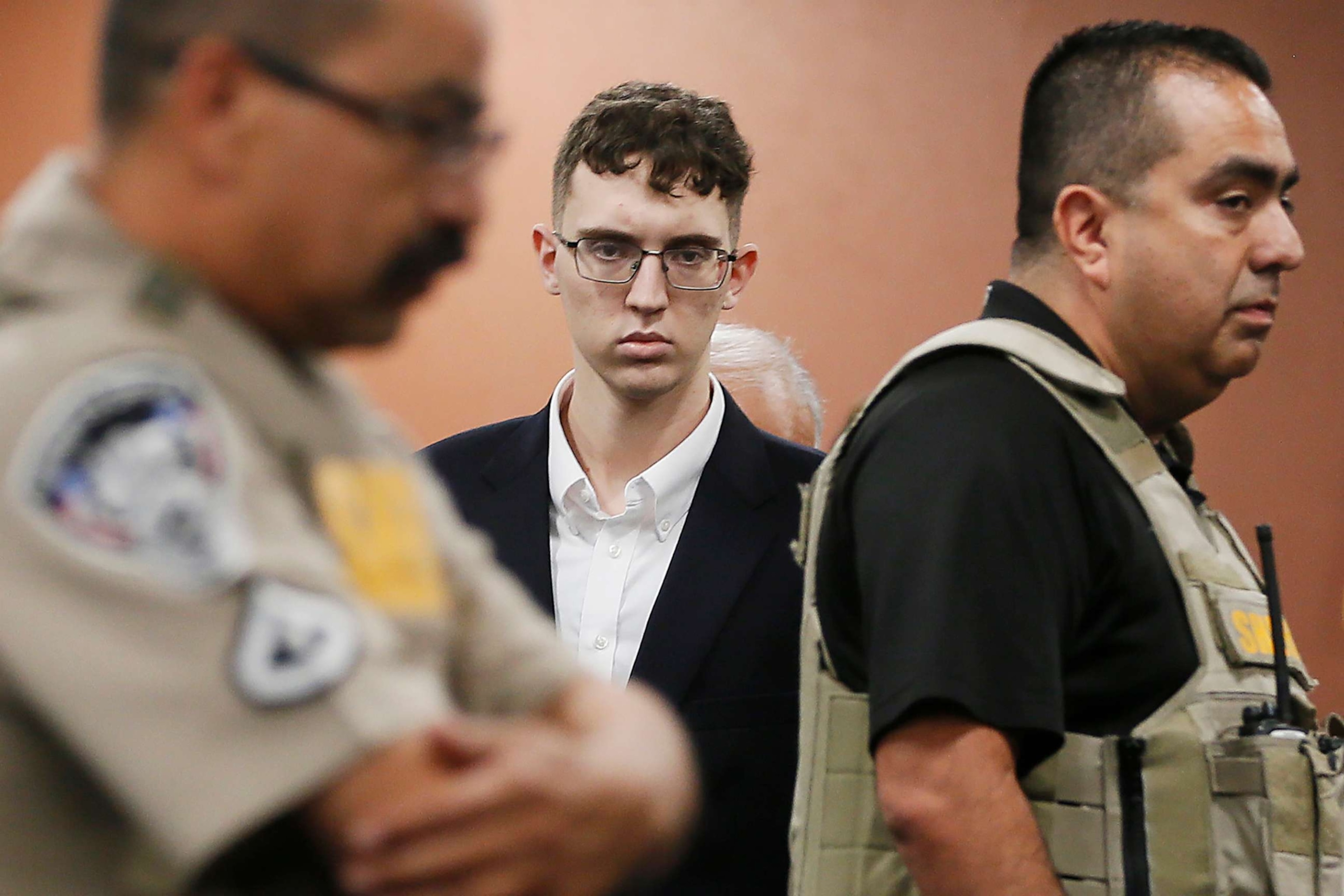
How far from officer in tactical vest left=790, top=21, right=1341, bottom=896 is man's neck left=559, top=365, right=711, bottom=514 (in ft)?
1.53

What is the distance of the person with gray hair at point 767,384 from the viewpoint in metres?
2.15

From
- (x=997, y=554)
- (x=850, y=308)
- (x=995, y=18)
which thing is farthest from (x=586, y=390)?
(x=995, y=18)

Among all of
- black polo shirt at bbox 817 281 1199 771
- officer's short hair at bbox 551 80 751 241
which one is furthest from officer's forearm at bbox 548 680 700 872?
officer's short hair at bbox 551 80 751 241

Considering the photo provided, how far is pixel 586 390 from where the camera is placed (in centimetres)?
176

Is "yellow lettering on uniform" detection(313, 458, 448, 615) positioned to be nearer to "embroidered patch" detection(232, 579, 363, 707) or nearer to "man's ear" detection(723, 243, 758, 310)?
"embroidered patch" detection(232, 579, 363, 707)

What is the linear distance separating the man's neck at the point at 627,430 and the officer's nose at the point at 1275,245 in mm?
680

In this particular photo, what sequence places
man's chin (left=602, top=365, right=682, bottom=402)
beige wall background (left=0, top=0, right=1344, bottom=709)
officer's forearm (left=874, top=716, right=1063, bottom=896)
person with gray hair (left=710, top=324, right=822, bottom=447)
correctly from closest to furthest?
officer's forearm (left=874, top=716, right=1063, bottom=896), man's chin (left=602, top=365, right=682, bottom=402), person with gray hair (left=710, top=324, right=822, bottom=447), beige wall background (left=0, top=0, right=1344, bottom=709)

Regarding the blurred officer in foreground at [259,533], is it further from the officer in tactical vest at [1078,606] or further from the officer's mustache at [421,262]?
the officer in tactical vest at [1078,606]

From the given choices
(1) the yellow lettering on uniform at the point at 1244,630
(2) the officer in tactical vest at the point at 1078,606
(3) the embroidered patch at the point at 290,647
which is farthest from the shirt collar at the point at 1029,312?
(3) the embroidered patch at the point at 290,647

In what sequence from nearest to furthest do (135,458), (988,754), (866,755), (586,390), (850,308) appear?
(135,458) → (988,754) → (866,755) → (586,390) → (850,308)

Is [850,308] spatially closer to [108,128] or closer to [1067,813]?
[1067,813]

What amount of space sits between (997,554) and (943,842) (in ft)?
0.73

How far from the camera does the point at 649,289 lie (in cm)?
167

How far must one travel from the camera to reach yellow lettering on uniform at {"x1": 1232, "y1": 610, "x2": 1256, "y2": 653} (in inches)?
46.2
